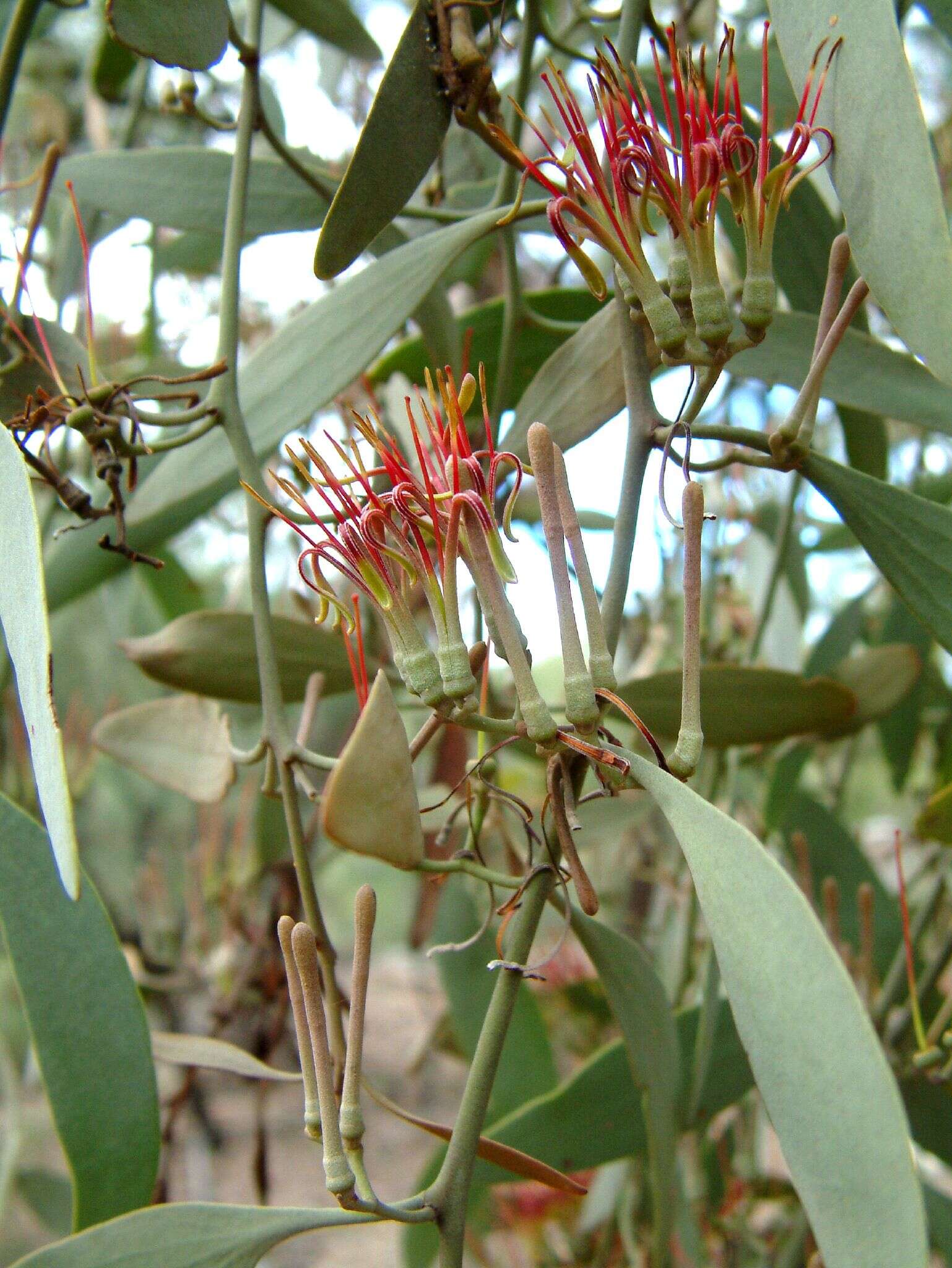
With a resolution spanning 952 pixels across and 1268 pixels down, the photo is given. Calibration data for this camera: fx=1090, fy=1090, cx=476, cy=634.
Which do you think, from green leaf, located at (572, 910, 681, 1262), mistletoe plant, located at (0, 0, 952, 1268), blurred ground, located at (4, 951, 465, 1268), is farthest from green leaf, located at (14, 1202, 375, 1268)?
blurred ground, located at (4, 951, 465, 1268)

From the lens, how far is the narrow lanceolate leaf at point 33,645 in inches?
9.4

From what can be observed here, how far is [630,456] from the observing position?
13.4 inches

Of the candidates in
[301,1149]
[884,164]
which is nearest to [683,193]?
[884,164]

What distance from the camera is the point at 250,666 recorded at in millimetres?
503

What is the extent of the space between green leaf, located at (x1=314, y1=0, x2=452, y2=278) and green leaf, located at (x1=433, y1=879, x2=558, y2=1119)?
1.32 feet

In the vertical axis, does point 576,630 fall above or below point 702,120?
below

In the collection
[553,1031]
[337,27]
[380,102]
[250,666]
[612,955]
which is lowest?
[553,1031]

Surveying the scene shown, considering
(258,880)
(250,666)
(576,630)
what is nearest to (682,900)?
(258,880)

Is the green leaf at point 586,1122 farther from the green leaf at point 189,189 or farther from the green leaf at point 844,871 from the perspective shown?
the green leaf at point 189,189

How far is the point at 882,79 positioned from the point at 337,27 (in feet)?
1.13

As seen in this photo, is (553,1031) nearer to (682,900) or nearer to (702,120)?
(682,900)

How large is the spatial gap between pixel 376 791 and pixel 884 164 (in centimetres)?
20

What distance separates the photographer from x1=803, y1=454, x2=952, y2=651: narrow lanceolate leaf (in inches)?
13.3

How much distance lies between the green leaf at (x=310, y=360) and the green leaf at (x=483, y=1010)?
301mm
